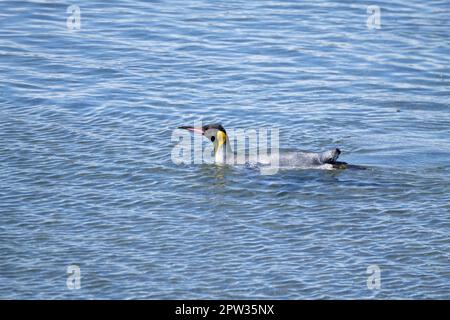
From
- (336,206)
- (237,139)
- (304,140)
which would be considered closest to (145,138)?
(237,139)

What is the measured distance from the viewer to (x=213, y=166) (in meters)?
14.7

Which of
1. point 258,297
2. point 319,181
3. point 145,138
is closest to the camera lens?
point 258,297

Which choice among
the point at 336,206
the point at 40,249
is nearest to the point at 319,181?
the point at 336,206

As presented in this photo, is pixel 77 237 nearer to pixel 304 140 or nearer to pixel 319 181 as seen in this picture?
pixel 319 181

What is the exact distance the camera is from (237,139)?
15.5 m

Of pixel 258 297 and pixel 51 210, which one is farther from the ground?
pixel 51 210

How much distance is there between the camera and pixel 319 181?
45.7ft

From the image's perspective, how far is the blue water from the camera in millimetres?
11117

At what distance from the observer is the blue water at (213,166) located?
11.1 m

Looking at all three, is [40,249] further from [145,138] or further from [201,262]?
[145,138]

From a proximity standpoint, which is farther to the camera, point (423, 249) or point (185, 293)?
point (423, 249)

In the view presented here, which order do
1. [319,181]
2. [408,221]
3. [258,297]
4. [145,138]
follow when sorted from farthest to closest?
[145,138]
[319,181]
[408,221]
[258,297]

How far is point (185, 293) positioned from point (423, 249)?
114 inches

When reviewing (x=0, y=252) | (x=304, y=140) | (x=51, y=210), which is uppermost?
(x=304, y=140)
